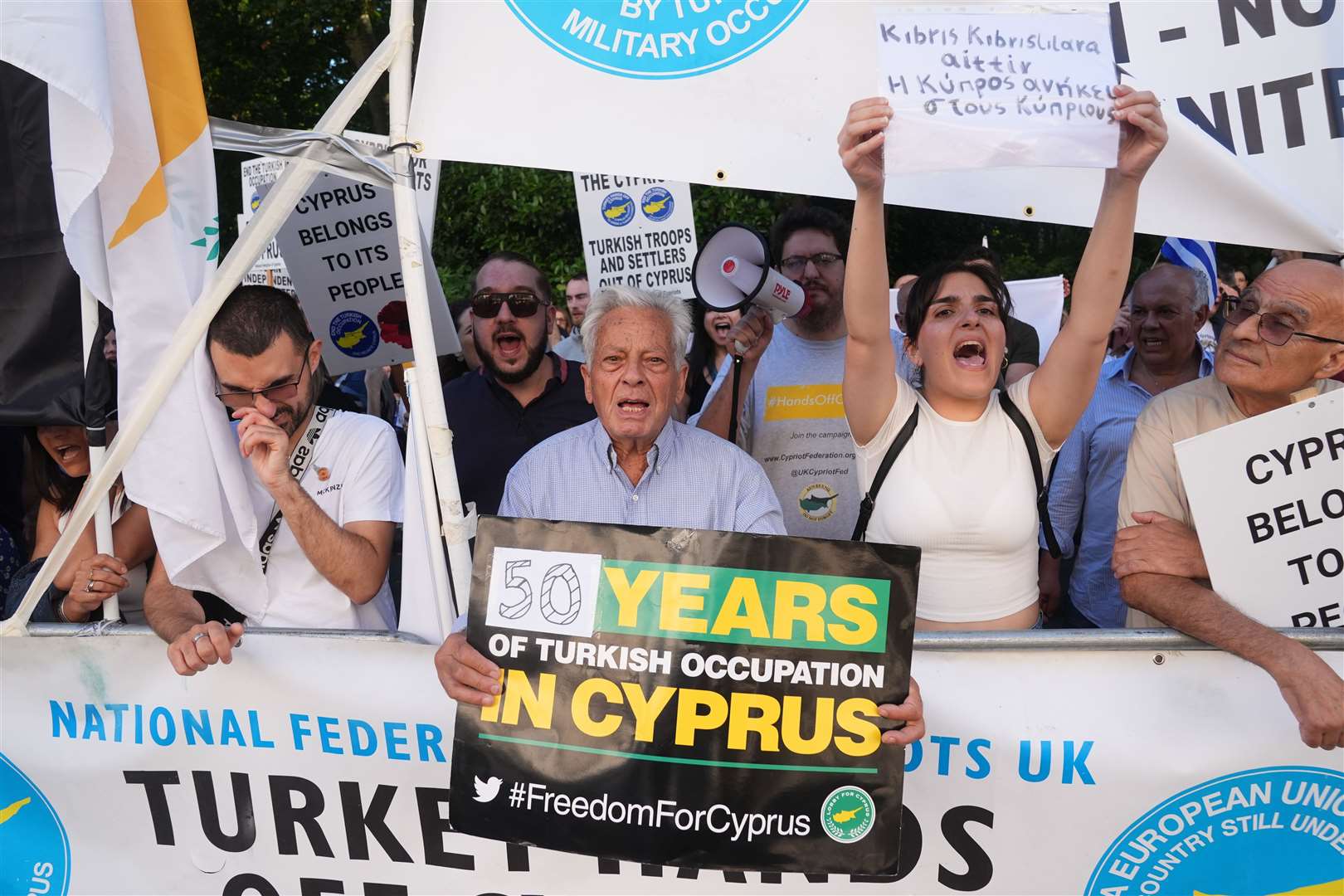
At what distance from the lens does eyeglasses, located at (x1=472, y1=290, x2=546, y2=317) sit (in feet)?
14.8

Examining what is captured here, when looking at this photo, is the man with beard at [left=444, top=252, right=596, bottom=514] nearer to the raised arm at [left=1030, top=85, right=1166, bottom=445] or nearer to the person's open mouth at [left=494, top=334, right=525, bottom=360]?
the person's open mouth at [left=494, top=334, right=525, bottom=360]

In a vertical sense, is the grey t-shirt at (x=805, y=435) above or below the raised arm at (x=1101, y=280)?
below

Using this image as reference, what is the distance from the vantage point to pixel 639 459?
3061 millimetres

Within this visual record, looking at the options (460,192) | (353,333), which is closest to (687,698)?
(353,333)

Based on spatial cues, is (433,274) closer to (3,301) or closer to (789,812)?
(3,301)

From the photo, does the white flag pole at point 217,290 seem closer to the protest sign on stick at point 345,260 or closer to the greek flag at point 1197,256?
the protest sign on stick at point 345,260

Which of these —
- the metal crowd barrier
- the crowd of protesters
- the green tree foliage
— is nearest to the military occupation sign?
the crowd of protesters

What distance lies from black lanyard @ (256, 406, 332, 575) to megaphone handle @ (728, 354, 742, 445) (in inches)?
51.8

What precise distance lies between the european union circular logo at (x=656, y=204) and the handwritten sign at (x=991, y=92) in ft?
16.6

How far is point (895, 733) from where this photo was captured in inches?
97.4

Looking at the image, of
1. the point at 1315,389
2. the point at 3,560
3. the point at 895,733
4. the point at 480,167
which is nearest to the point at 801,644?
the point at 895,733

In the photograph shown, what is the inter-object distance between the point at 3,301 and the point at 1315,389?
336 cm

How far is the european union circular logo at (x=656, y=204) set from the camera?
7.54m

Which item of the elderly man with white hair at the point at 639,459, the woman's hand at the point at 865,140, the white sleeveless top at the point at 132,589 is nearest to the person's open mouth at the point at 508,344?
the elderly man with white hair at the point at 639,459
